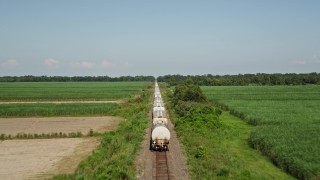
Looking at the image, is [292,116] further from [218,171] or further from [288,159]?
[218,171]

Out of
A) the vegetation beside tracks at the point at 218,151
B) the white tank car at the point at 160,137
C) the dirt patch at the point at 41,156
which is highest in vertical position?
the white tank car at the point at 160,137

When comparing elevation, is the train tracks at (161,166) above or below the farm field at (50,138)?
above

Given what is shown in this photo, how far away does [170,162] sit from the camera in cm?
2112

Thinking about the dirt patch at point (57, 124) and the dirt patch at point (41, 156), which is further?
the dirt patch at point (57, 124)

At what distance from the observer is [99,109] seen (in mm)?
52125

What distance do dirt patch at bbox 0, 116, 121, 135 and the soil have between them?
12462 millimetres

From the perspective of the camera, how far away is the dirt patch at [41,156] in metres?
20.7

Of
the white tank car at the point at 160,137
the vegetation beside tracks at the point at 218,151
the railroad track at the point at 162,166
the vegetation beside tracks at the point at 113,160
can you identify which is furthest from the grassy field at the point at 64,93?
the railroad track at the point at 162,166

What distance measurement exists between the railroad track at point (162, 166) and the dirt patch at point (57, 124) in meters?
14.0

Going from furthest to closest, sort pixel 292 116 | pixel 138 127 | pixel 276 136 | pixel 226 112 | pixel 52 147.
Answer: pixel 226 112
pixel 292 116
pixel 138 127
pixel 52 147
pixel 276 136

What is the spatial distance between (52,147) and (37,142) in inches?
123

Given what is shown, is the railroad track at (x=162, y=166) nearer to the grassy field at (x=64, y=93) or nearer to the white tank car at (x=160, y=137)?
the white tank car at (x=160, y=137)

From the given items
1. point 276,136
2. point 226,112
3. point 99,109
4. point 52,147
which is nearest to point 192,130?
point 276,136

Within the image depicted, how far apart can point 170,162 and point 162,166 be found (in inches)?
42.3
